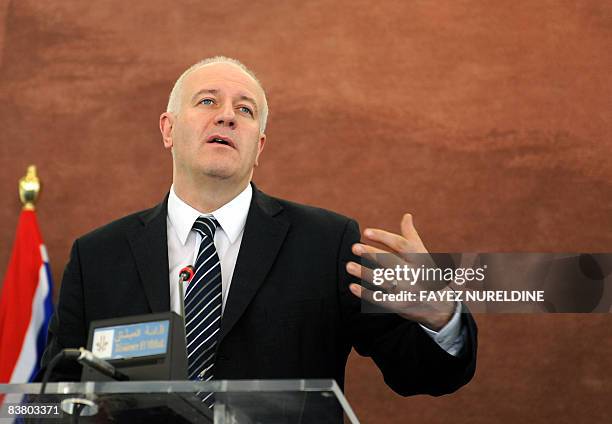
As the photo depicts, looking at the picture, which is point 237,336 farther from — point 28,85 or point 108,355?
point 28,85

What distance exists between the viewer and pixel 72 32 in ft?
15.8

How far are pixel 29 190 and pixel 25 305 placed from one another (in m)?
0.60

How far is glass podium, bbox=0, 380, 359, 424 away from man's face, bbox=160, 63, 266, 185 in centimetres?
106

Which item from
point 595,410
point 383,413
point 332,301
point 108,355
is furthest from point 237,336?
point 595,410

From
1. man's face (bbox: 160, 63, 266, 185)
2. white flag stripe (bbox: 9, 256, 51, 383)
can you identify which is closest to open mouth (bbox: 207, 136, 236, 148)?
man's face (bbox: 160, 63, 266, 185)

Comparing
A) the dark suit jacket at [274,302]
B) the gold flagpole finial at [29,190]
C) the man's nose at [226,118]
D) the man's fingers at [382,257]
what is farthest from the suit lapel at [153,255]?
the gold flagpole finial at [29,190]

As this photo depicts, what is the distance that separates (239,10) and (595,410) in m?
2.59

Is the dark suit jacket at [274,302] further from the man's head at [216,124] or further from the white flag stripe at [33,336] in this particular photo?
the white flag stripe at [33,336]

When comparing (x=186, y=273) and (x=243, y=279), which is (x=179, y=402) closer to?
(x=186, y=273)

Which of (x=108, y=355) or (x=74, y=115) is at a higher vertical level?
(x=74, y=115)

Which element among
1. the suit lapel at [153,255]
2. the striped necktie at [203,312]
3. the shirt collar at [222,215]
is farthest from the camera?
the shirt collar at [222,215]

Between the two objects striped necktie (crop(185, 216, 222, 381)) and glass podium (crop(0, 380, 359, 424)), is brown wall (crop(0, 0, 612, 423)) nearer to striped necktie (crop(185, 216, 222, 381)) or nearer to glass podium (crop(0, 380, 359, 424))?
striped necktie (crop(185, 216, 222, 381))

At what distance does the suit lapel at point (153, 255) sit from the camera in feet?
7.49

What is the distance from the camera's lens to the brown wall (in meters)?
4.34
